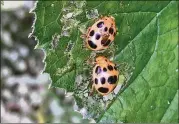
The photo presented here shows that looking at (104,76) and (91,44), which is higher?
(91,44)

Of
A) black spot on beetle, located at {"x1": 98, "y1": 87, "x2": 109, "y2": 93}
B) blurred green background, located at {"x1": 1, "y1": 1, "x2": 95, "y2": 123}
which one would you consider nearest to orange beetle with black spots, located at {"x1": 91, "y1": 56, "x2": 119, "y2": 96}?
black spot on beetle, located at {"x1": 98, "y1": 87, "x2": 109, "y2": 93}

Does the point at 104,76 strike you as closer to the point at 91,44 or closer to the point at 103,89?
the point at 103,89

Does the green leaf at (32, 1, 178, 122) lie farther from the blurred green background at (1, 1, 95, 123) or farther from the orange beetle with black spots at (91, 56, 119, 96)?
the blurred green background at (1, 1, 95, 123)

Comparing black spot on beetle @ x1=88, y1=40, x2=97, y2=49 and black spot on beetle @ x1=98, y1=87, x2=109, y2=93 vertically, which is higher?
black spot on beetle @ x1=88, y1=40, x2=97, y2=49

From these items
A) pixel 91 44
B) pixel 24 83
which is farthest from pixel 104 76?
pixel 24 83

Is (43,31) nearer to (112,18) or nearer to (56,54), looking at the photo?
(56,54)

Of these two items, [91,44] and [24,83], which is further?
[24,83]

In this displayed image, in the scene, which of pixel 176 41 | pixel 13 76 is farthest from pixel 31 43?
pixel 176 41
